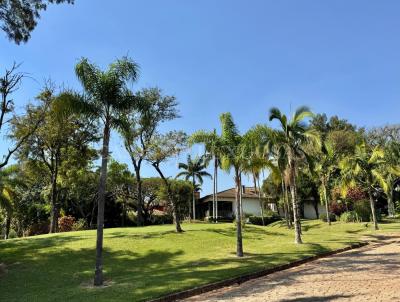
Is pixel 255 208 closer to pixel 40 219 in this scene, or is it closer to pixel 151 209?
pixel 151 209

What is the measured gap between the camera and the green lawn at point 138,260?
12.2 meters

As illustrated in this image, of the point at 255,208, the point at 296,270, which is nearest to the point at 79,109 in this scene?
the point at 296,270

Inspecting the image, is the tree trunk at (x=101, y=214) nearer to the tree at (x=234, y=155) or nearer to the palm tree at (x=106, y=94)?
the palm tree at (x=106, y=94)

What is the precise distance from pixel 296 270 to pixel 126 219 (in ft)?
120

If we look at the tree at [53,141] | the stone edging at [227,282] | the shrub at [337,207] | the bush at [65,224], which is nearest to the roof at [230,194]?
the shrub at [337,207]

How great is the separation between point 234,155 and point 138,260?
20.4 ft

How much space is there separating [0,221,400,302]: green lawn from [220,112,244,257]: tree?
50.9 inches

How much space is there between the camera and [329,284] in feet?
36.5

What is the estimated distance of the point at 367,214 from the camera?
36000mm

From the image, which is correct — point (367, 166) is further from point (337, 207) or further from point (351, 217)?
point (337, 207)

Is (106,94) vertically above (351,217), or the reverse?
(106,94)

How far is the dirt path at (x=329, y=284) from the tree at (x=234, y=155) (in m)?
3.29

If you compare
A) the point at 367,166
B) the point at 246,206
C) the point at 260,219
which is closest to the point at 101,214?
the point at 367,166

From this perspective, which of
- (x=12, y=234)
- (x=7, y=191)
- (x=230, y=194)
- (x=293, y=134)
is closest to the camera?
(x=293, y=134)
